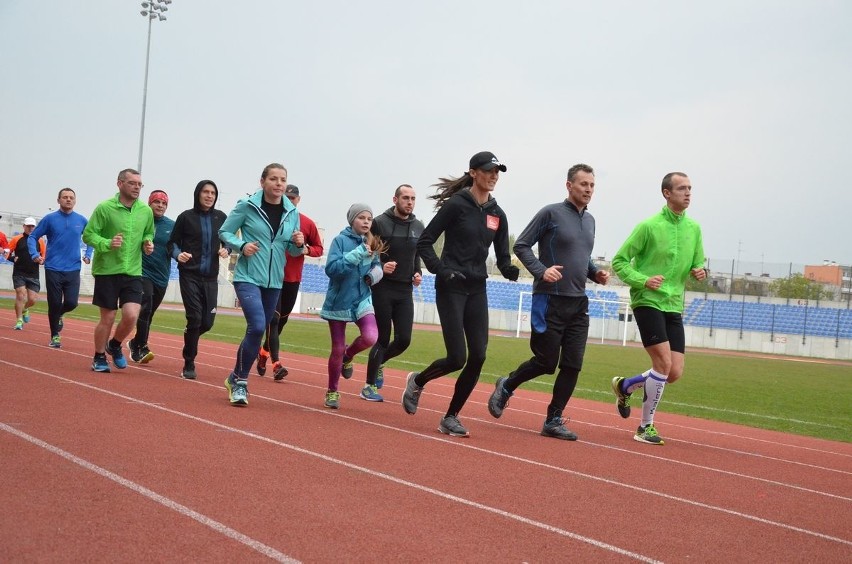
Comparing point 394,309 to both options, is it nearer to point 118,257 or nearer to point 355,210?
point 355,210

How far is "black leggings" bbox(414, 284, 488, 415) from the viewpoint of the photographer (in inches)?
318

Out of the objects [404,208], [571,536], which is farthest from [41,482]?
[404,208]

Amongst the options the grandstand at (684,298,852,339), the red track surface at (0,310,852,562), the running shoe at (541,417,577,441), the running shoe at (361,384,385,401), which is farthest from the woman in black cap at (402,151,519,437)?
the grandstand at (684,298,852,339)

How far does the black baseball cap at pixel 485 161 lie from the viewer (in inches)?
319

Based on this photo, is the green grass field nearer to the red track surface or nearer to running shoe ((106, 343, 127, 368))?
the red track surface

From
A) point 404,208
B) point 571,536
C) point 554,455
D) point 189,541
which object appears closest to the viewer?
point 189,541

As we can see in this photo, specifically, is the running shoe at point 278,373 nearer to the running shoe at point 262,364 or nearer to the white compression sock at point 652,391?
the running shoe at point 262,364

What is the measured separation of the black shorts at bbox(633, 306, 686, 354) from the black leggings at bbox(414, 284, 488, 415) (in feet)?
4.71

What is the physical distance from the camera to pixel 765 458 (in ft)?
29.2

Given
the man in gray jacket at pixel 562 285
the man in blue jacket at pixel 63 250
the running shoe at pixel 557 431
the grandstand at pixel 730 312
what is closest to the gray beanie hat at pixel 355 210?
the man in gray jacket at pixel 562 285

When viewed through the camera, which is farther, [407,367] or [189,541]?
[407,367]

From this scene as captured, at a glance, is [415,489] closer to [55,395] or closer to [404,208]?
[55,395]

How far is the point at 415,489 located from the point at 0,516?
221 cm

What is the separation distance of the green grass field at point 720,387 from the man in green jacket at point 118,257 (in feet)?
20.8
